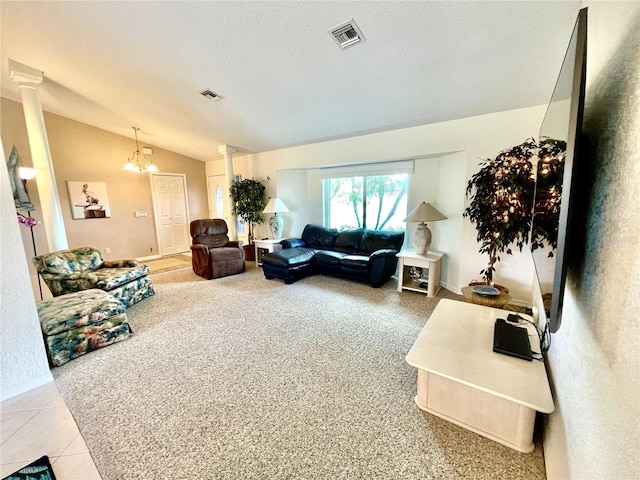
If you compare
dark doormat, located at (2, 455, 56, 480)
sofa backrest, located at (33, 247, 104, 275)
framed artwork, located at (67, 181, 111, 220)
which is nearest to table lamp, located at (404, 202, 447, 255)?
dark doormat, located at (2, 455, 56, 480)

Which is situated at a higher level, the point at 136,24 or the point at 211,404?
the point at 136,24

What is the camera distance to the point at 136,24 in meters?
2.33

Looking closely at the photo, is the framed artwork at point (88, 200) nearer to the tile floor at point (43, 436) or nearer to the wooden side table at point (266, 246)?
the wooden side table at point (266, 246)

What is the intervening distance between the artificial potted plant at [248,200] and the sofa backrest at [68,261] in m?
2.51

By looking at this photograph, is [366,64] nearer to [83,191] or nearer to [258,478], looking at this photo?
[258,478]

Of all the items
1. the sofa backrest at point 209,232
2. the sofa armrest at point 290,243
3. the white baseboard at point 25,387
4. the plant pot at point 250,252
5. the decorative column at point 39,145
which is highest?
the decorative column at point 39,145

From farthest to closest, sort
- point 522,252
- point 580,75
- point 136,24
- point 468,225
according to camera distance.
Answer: point 468,225 → point 522,252 → point 136,24 → point 580,75

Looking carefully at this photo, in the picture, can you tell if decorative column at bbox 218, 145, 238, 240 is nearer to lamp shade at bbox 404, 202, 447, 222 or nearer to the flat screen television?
lamp shade at bbox 404, 202, 447, 222

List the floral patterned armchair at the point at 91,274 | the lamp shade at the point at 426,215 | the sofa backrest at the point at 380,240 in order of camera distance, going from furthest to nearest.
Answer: the sofa backrest at the point at 380,240, the lamp shade at the point at 426,215, the floral patterned armchair at the point at 91,274

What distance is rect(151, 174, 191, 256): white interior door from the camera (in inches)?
245

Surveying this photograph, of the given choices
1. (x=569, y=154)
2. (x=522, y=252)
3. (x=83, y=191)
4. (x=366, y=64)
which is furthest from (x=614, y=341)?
(x=83, y=191)

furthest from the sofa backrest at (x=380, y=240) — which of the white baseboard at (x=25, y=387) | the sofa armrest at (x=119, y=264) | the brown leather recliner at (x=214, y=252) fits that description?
the white baseboard at (x=25, y=387)

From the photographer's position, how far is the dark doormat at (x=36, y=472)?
1322mm

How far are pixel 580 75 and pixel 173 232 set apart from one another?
736 centimetres
